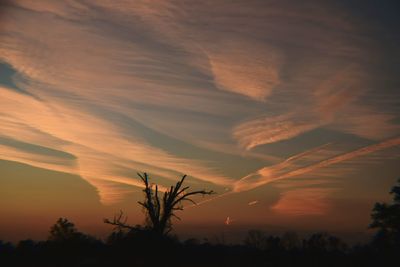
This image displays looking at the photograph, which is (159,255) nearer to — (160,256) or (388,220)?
(160,256)

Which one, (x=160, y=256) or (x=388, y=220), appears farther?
(x=388, y=220)

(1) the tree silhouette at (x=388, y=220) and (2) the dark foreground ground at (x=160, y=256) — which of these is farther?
(1) the tree silhouette at (x=388, y=220)

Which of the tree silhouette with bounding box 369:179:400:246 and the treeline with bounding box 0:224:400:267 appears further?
the tree silhouette with bounding box 369:179:400:246

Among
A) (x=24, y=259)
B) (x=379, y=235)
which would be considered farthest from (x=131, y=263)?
(x=379, y=235)

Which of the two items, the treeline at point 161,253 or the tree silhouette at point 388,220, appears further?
the tree silhouette at point 388,220

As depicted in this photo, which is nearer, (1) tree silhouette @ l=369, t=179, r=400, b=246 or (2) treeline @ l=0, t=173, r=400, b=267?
(2) treeline @ l=0, t=173, r=400, b=267

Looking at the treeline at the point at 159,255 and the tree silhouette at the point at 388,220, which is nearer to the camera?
the treeline at the point at 159,255

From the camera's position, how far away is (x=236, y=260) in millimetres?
25109

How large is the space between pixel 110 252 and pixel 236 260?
833cm

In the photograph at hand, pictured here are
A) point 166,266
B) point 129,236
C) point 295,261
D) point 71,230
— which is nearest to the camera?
point 166,266

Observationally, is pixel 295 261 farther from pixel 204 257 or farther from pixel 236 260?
pixel 204 257

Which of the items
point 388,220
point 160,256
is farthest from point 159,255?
point 388,220

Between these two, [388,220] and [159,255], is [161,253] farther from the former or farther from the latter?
[388,220]

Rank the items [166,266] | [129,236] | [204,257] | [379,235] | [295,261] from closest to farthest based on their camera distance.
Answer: [166,266], [295,261], [204,257], [129,236], [379,235]
